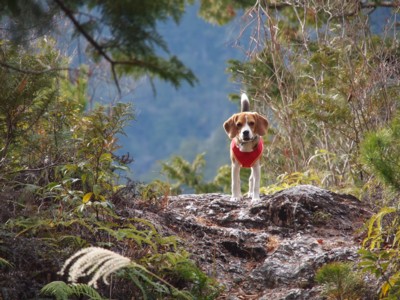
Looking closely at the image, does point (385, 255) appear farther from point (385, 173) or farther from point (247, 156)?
point (247, 156)

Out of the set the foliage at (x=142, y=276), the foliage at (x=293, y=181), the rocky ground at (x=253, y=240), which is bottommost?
the foliage at (x=142, y=276)

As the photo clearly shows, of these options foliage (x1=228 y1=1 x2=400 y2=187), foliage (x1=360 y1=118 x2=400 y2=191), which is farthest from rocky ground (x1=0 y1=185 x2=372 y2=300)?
foliage (x1=228 y1=1 x2=400 y2=187)

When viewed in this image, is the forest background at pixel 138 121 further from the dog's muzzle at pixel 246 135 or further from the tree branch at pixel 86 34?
the dog's muzzle at pixel 246 135

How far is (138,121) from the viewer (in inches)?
244

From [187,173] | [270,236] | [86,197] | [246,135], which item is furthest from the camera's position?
[187,173]

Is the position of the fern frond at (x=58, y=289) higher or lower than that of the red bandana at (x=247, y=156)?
lower

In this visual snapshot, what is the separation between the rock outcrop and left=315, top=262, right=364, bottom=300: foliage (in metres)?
0.19

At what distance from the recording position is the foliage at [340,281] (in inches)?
196

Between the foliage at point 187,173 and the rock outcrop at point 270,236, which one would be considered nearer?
the rock outcrop at point 270,236

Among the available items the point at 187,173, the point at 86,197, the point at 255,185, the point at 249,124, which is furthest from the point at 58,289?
the point at 187,173

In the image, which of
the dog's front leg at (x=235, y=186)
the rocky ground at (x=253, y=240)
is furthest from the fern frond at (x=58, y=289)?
the dog's front leg at (x=235, y=186)

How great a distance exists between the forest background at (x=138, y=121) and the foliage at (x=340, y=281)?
17cm

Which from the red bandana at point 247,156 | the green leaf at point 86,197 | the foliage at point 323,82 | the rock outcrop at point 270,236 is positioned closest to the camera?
the green leaf at point 86,197

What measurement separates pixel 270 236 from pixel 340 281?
5.13 ft
